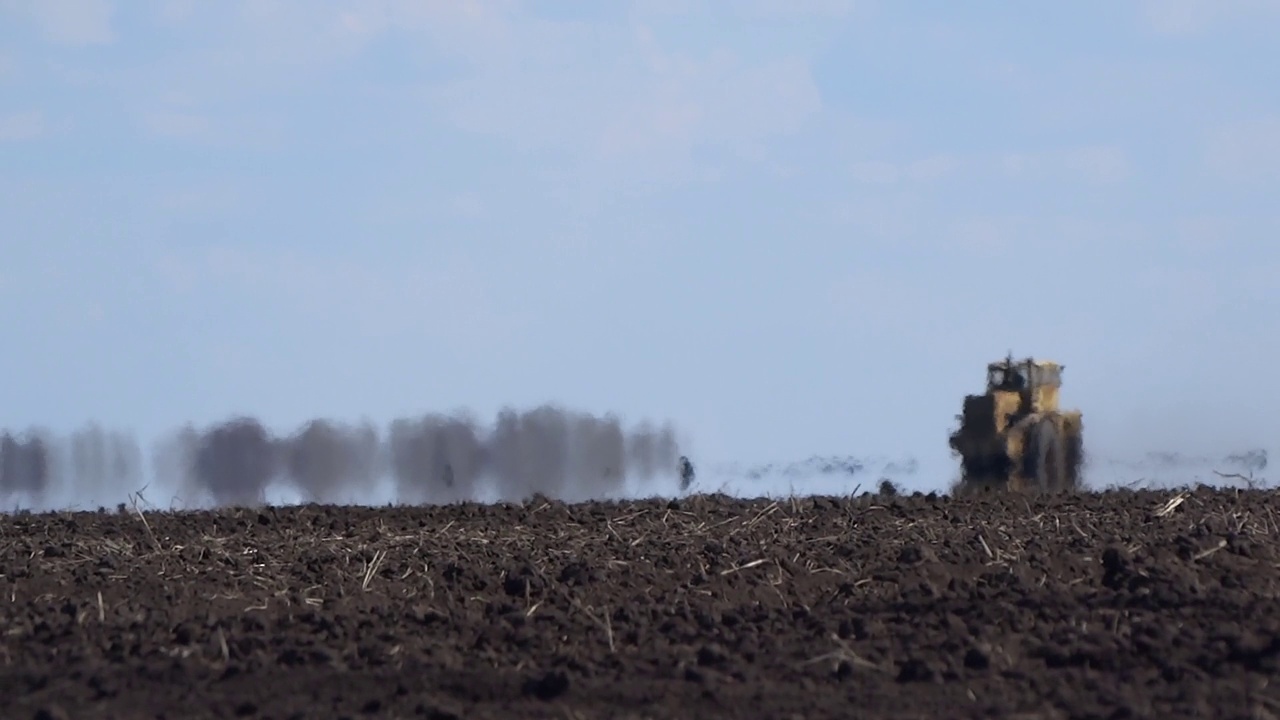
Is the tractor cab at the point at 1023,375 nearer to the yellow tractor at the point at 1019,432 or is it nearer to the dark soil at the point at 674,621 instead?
the yellow tractor at the point at 1019,432

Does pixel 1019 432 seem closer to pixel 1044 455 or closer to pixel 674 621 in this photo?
pixel 1044 455

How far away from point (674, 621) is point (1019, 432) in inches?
626

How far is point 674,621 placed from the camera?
743 centimetres

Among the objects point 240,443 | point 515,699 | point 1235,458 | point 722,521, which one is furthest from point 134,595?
point 1235,458

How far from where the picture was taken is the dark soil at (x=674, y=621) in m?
5.95

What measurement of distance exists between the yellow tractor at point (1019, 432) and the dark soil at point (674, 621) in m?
10.5

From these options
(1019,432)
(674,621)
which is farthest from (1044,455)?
(674,621)

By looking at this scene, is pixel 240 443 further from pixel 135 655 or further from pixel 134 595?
pixel 135 655

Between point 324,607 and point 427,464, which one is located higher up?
point 427,464

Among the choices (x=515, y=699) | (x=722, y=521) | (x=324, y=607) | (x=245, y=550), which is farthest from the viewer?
(x=722, y=521)

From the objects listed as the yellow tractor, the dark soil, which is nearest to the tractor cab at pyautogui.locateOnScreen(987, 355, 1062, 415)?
the yellow tractor

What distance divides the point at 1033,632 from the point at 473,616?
102 inches

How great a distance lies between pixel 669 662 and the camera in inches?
258

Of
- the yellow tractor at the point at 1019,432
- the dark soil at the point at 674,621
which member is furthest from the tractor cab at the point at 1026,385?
the dark soil at the point at 674,621
